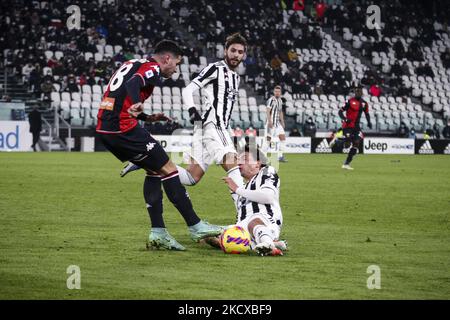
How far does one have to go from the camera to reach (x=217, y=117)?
40.6ft

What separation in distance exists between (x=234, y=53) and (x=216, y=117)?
0.93 metres

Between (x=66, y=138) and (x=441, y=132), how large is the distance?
68.4 feet

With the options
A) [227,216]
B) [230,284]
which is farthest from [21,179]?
[230,284]

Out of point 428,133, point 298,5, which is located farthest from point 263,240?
point 298,5

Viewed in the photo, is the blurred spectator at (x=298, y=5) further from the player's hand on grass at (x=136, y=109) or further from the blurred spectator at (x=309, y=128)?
the player's hand on grass at (x=136, y=109)

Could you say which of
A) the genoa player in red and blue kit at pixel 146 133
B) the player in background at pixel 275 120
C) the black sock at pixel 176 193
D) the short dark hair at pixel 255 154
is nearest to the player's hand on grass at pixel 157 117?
the genoa player in red and blue kit at pixel 146 133

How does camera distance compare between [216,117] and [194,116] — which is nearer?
[194,116]

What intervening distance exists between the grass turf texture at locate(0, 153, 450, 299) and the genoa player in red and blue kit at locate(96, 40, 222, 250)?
32 cm

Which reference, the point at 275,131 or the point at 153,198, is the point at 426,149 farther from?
the point at 153,198

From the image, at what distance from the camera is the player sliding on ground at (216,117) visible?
39.7 ft

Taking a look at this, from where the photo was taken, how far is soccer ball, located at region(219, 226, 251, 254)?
9953mm

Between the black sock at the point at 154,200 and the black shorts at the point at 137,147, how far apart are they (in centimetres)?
28

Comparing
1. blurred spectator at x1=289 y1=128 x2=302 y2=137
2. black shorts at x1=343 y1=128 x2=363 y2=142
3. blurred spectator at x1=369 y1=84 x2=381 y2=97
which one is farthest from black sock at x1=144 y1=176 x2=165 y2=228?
blurred spectator at x1=369 y1=84 x2=381 y2=97

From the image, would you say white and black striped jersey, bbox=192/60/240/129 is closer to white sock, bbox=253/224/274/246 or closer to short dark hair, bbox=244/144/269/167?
short dark hair, bbox=244/144/269/167
